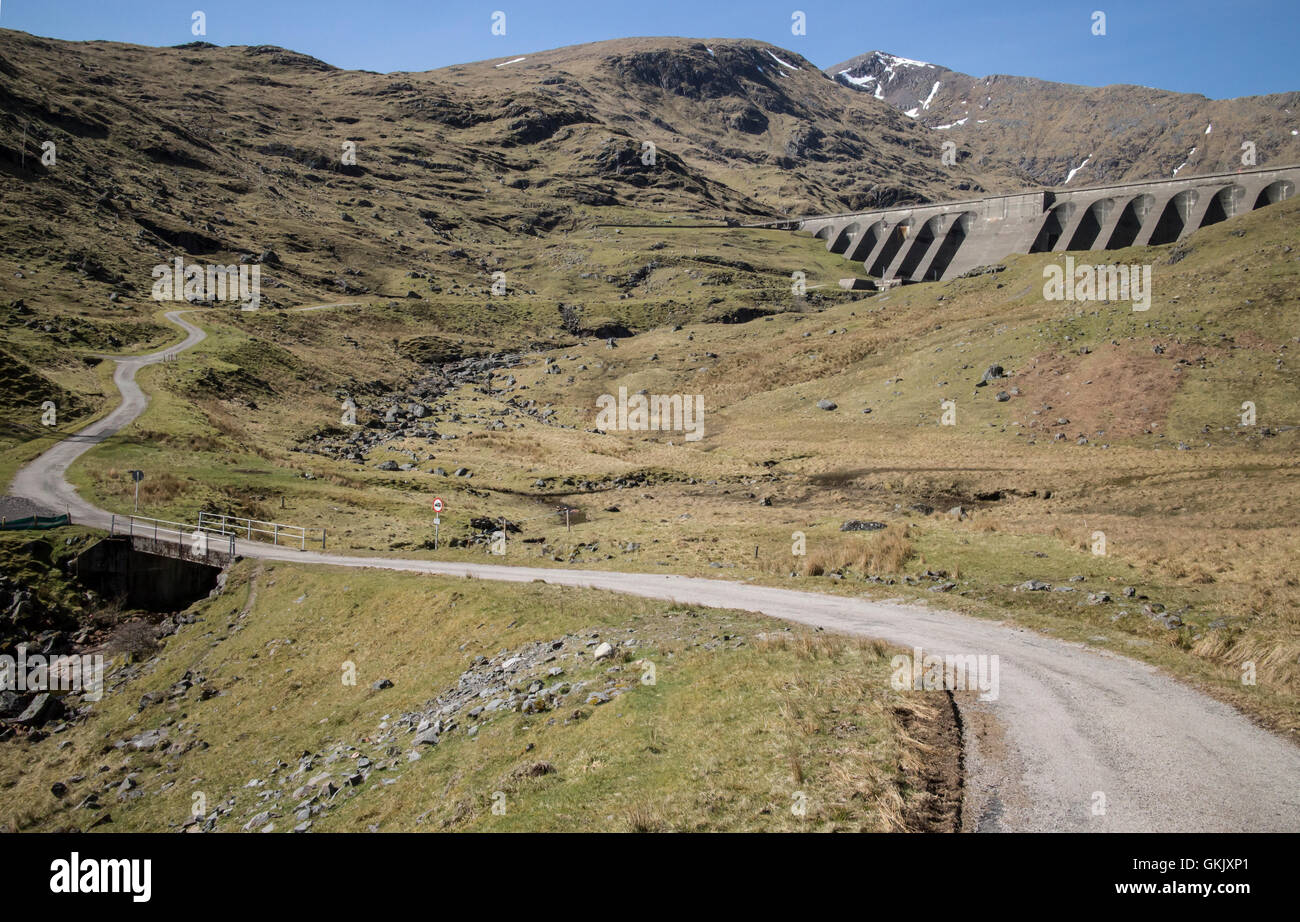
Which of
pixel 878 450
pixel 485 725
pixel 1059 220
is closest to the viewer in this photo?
pixel 485 725

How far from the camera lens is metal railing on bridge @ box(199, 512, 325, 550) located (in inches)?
1404

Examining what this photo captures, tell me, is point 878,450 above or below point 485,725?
above

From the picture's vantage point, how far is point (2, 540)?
29.1 meters

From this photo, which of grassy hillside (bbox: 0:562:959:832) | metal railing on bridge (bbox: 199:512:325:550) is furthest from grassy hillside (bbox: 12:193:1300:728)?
grassy hillside (bbox: 0:562:959:832)

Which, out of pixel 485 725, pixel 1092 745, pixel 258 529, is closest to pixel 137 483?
pixel 258 529

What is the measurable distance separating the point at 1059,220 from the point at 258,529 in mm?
145900

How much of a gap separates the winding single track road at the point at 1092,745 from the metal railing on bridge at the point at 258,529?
25197mm

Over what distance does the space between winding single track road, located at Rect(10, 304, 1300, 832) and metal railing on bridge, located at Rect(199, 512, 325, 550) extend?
2520 centimetres

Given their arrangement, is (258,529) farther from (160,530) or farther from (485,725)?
(485,725)

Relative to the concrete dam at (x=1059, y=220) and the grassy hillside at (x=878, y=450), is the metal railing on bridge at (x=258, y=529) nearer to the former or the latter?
the grassy hillside at (x=878, y=450)

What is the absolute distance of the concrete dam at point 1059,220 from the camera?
12281 cm

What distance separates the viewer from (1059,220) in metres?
136
